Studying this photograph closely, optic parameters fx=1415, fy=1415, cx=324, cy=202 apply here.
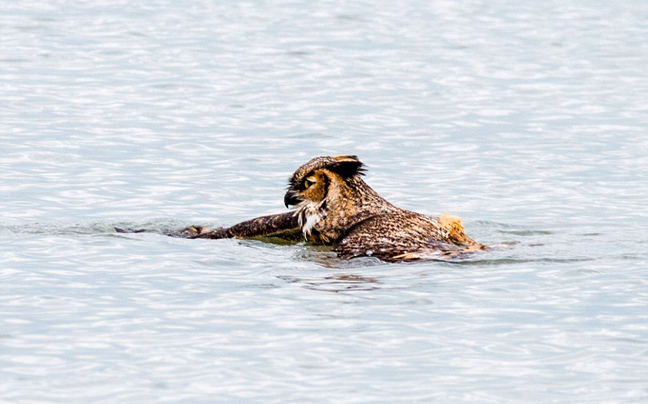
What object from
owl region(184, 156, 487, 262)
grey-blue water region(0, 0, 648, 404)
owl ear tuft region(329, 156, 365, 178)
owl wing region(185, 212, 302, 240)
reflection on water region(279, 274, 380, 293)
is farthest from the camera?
owl wing region(185, 212, 302, 240)

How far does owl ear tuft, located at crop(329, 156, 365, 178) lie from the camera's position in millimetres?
13463

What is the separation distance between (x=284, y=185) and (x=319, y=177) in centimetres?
420

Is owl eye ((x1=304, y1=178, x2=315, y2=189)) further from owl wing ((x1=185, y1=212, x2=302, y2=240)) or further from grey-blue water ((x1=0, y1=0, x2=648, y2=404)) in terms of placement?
grey-blue water ((x1=0, y1=0, x2=648, y2=404))

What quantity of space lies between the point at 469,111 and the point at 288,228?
978 centimetres

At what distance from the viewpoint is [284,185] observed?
17766 mm

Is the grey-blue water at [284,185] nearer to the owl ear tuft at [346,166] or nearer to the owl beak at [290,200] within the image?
the owl beak at [290,200]

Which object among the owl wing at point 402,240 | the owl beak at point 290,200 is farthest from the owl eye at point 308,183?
the owl wing at point 402,240

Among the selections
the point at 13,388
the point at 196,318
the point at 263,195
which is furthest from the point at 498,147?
the point at 13,388

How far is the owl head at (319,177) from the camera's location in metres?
13.5

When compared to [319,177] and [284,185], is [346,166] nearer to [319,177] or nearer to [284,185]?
[319,177]

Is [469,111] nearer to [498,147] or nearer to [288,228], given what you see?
[498,147]

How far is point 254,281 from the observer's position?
1197 centimetres

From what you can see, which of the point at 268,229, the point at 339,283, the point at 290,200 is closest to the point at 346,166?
the point at 290,200

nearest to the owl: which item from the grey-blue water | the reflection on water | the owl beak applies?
the owl beak
